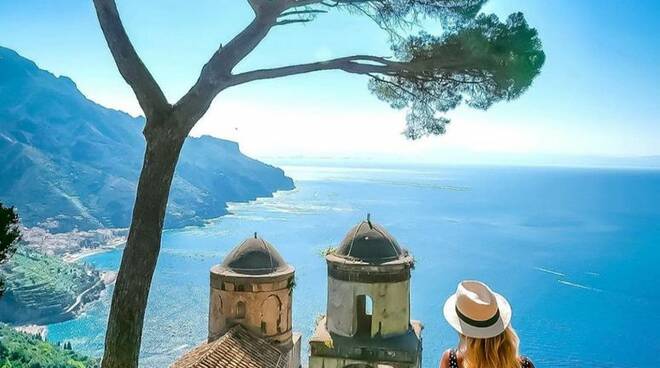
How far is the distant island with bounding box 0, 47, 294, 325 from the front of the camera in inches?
2388

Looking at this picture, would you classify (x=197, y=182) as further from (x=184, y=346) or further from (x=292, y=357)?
(x=292, y=357)

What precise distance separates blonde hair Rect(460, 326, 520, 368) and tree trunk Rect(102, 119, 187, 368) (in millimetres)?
3547

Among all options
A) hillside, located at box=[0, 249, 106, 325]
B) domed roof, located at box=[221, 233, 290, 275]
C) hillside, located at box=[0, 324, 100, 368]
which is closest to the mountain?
hillside, located at box=[0, 249, 106, 325]

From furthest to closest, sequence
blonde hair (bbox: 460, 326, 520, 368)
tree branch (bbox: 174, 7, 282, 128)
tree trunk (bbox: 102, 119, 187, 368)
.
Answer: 1. tree branch (bbox: 174, 7, 282, 128)
2. tree trunk (bbox: 102, 119, 187, 368)
3. blonde hair (bbox: 460, 326, 520, 368)

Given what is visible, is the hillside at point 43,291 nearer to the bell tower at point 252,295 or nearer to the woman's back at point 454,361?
the bell tower at point 252,295

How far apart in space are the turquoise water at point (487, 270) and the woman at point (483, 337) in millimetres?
40028

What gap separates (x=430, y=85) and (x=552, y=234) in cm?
8488

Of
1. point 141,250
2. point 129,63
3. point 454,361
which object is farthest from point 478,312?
point 129,63

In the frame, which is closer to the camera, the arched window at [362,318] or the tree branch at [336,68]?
the tree branch at [336,68]

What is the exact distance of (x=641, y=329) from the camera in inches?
1784

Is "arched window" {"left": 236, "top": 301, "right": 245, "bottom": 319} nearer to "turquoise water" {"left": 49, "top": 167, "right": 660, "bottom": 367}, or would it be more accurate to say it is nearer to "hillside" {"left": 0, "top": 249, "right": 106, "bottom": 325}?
"turquoise water" {"left": 49, "top": 167, "right": 660, "bottom": 367}

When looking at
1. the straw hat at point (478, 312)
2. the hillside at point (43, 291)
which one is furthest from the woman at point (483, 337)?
the hillside at point (43, 291)

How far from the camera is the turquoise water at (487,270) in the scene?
43.3 m

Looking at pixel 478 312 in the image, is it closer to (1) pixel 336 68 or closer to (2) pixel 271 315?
(1) pixel 336 68
